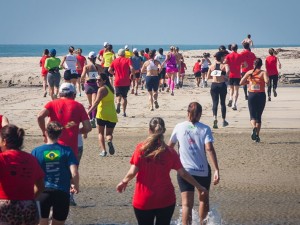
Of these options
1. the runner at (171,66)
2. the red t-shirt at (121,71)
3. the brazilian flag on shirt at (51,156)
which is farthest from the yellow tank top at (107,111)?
the runner at (171,66)

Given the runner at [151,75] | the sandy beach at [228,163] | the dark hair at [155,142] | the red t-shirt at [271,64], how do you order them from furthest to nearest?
the red t-shirt at [271,64] < the runner at [151,75] < the sandy beach at [228,163] < the dark hair at [155,142]

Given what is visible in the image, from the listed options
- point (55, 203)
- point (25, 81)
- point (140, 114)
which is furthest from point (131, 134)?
point (25, 81)

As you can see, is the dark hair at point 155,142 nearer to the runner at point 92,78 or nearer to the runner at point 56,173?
the runner at point 56,173

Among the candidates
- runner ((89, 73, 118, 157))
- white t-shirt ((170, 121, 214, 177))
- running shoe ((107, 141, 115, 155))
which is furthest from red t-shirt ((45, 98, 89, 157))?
running shoe ((107, 141, 115, 155))

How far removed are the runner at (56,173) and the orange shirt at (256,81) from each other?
8782 millimetres

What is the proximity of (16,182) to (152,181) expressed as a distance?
4.54ft

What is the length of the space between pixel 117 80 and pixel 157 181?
43.0ft

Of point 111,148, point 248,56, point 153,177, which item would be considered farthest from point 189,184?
point 248,56

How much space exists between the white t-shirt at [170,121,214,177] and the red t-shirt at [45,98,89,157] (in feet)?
5.02

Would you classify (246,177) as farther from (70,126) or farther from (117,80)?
(117,80)

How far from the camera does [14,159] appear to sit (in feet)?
23.6

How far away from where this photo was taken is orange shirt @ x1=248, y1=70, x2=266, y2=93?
1633 cm

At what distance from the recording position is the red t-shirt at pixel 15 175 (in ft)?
23.6

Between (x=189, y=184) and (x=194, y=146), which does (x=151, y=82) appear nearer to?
(x=194, y=146)
